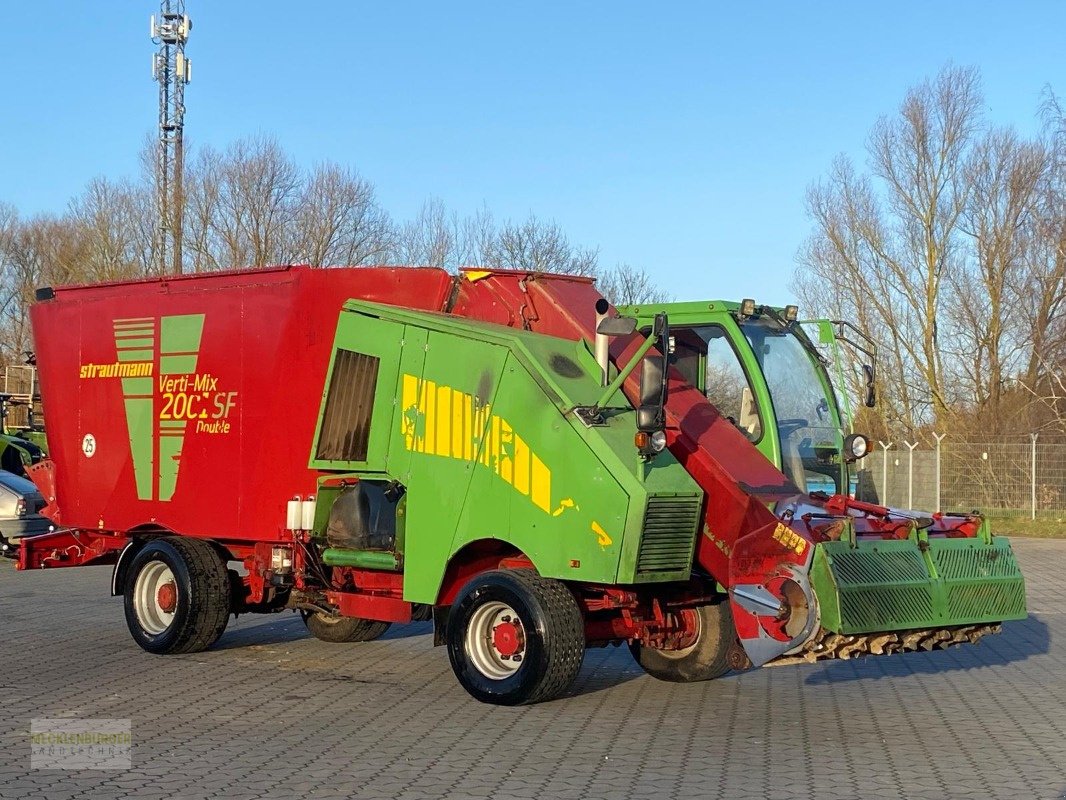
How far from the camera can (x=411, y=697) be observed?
9688 mm

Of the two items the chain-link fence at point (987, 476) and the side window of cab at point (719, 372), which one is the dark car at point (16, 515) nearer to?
the side window of cab at point (719, 372)

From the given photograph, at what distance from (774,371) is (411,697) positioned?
3655 mm

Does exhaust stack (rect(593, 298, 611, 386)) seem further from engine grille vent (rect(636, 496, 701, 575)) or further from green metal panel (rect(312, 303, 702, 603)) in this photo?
engine grille vent (rect(636, 496, 701, 575))

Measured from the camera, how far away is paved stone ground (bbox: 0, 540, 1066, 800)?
23.2ft

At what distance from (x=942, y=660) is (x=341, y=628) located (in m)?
5.56

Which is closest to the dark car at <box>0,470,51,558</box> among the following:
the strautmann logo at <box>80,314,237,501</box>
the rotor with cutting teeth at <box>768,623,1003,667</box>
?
the strautmann logo at <box>80,314,237,501</box>

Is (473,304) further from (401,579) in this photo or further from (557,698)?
(557,698)

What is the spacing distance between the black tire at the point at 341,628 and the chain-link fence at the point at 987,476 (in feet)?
64.6

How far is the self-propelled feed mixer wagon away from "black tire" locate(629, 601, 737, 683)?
0.02 meters

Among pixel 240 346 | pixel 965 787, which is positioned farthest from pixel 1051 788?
pixel 240 346

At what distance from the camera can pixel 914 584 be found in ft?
28.3

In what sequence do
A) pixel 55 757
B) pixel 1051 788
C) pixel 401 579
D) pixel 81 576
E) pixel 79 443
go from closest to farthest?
pixel 1051 788 → pixel 55 757 → pixel 401 579 → pixel 79 443 → pixel 81 576

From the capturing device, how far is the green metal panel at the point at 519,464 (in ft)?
27.7

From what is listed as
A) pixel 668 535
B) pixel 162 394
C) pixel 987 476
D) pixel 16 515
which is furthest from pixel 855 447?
pixel 987 476
